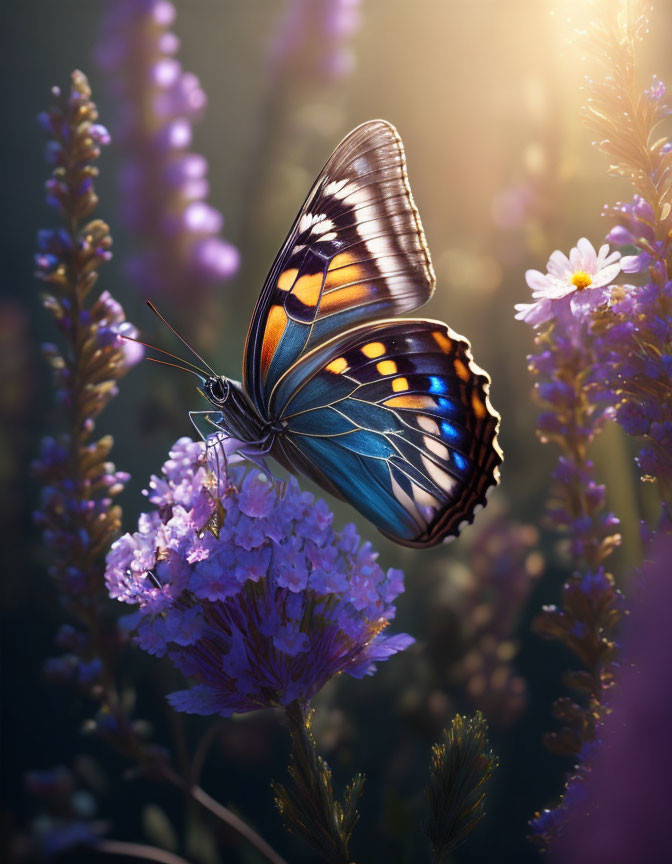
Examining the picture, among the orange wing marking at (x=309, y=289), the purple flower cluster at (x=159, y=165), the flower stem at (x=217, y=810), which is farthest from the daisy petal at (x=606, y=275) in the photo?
the purple flower cluster at (x=159, y=165)

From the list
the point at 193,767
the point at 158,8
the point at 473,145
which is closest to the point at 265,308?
the point at 193,767

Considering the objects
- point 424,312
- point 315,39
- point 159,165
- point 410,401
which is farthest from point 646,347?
point 315,39

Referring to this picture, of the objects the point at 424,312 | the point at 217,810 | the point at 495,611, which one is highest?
the point at 424,312

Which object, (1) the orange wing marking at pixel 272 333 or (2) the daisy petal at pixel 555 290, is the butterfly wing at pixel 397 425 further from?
(2) the daisy petal at pixel 555 290

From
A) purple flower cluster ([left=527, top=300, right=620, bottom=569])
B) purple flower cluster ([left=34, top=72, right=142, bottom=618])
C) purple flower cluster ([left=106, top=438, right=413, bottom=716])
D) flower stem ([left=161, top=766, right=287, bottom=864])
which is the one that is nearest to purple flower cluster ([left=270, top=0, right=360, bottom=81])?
purple flower cluster ([left=34, top=72, right=142, bottom=618])

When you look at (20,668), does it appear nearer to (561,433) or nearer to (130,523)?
(130,523)

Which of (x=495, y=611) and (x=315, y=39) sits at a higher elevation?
(x=315, y=39)

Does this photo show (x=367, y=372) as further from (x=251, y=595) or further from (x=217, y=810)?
(x=217, y=810)
